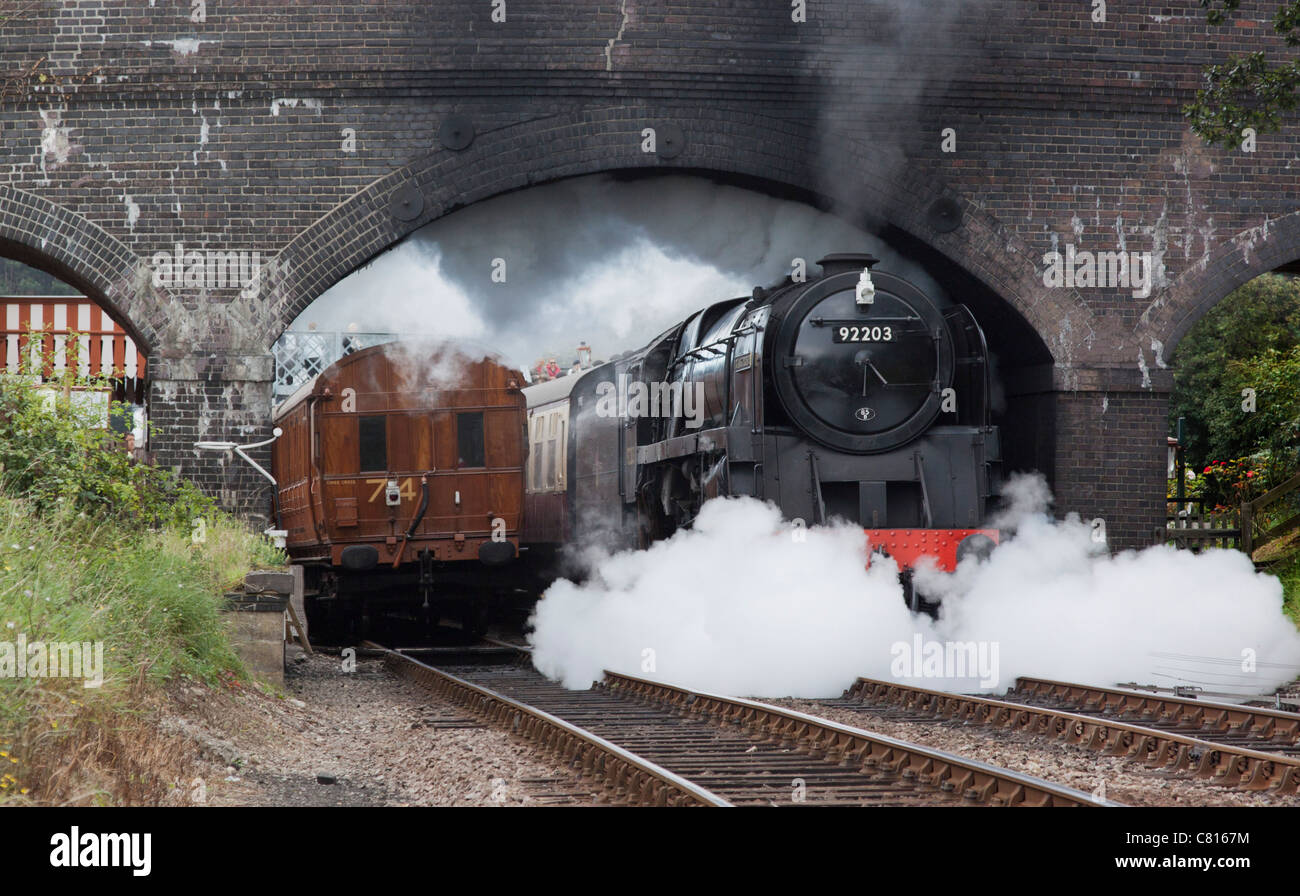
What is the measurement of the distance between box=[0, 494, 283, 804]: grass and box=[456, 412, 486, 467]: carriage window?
→ 12.7ft

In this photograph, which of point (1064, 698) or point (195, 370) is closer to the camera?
point (1064, 698)

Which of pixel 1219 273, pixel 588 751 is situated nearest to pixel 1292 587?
pixel 1219 273

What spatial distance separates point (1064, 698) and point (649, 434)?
4.52 metres

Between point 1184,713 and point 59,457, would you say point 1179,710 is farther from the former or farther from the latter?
point 59,457

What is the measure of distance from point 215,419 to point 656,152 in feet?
17.4

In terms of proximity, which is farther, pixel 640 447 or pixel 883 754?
pixel 640 447

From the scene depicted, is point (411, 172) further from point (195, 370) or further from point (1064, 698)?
point (1064, 698)

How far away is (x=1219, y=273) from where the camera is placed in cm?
1564

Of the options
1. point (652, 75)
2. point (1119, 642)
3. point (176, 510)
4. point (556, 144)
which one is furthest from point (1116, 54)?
point (176, 510)

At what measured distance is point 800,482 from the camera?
416 inches

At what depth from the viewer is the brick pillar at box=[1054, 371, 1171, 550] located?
15.2 metres

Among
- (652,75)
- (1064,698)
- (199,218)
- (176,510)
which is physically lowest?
(1064,698)

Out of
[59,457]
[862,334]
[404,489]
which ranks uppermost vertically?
[862,334]

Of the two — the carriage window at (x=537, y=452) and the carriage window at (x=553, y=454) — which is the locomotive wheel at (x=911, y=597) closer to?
the carriage window at (x=553, y=454)
